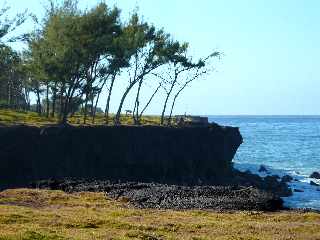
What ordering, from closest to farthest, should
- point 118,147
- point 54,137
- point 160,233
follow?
point 160,233
point 54,137
point 118,147

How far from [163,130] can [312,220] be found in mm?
40474

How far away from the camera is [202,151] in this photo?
3000 inches

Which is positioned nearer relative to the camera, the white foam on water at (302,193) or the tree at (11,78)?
the white foam on water at (302,193)

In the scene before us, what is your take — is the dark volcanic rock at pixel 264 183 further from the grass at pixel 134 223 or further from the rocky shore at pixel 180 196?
the grass at pixel 134 223

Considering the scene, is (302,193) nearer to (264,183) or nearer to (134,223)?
(264,183)

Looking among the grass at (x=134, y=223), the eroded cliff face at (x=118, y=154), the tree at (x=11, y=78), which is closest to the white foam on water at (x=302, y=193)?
the eroded cliff face at (x=118, y=154)

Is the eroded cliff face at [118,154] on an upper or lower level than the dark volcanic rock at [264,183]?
upper

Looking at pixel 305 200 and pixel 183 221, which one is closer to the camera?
pixel 183 221

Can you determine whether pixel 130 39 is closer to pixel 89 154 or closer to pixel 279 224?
pixel 89 154

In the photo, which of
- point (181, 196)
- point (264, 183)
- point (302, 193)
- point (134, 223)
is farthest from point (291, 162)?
point (134, 223)

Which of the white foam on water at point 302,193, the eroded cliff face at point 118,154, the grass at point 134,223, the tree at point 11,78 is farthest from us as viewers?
the tree at point 11,78

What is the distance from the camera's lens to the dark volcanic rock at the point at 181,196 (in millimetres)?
38750

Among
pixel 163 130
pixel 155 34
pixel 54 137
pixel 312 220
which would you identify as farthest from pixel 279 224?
pixel 155 34

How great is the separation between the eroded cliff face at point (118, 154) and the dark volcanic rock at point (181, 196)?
8.57 metres
